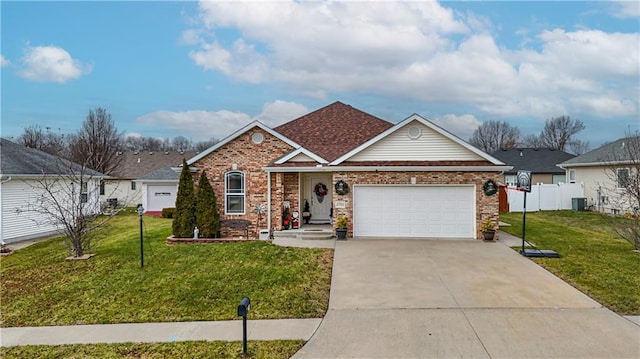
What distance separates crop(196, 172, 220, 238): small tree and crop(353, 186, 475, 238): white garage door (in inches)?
215

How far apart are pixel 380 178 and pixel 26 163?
15841mm

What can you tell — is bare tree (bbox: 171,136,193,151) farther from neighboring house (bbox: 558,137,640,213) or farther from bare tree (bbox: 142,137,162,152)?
neighboring house (bbox: 558,137,640,213)

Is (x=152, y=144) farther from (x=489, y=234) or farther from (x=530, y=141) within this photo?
(x=489, y=234)

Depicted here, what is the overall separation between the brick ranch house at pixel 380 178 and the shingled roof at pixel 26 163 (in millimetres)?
6671

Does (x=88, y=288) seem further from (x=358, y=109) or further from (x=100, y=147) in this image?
(x=100, y=147)

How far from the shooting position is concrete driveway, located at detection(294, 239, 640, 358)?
5527 mm

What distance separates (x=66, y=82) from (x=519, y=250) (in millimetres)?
21438

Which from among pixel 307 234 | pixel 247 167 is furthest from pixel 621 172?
pixel 247 167

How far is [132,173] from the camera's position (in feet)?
109

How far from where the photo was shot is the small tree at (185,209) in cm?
1423

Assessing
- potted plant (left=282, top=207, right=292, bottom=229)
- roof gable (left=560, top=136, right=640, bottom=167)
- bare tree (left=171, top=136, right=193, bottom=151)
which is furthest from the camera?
bare tree (left=171, top=136, right=193, bottom=151)

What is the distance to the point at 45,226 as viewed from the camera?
17.2 metres

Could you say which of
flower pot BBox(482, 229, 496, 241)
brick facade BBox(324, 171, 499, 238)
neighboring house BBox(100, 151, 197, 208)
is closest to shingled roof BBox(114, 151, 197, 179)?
neighboring house BBox(100, 151, 197, 208)

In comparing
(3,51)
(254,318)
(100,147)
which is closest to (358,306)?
(254,318)
